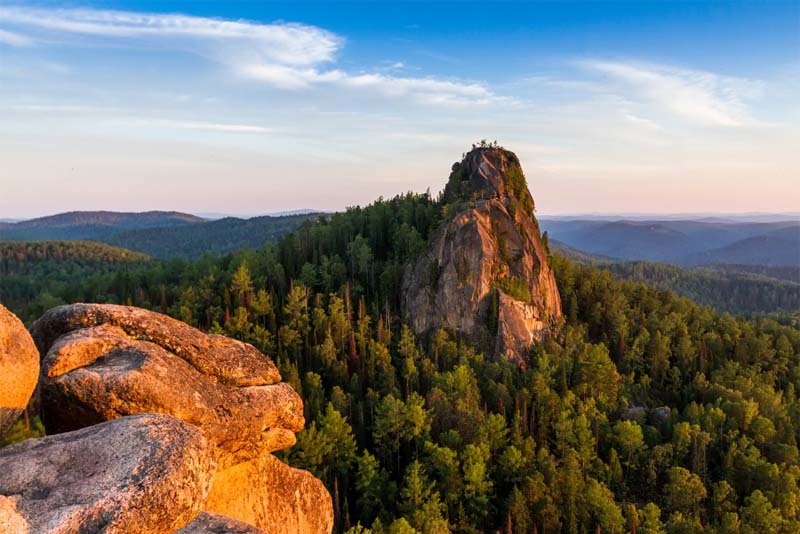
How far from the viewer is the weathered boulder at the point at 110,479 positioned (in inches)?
438

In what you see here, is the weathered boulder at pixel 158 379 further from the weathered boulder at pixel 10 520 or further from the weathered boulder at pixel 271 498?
the weathered boulder at pixel 10 520

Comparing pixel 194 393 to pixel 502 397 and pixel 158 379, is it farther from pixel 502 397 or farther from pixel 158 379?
pixel 502 397

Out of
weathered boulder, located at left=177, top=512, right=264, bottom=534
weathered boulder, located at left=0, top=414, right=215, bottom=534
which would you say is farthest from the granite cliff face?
weathered boulder, located at left=0, top=414, right=215, bottom=534

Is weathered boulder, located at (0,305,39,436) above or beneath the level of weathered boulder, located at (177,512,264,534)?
above

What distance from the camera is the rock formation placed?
16422 millimetres

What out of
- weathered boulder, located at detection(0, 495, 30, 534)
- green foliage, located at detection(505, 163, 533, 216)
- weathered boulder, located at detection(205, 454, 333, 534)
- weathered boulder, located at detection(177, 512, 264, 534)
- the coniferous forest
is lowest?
the coniferous forest

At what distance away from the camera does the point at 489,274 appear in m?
98.0

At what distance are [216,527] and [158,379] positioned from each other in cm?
555

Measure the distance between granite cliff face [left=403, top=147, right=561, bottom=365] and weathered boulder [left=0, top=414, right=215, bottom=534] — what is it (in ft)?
283

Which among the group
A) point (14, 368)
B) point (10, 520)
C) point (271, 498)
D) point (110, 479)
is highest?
point (14, 368)

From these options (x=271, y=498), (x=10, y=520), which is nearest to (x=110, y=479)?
(x=10, y=520)

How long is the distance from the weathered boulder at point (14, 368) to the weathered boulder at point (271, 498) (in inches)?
341

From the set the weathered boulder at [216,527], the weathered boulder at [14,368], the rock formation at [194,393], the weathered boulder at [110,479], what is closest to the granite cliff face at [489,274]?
the rock formation at [194,393]

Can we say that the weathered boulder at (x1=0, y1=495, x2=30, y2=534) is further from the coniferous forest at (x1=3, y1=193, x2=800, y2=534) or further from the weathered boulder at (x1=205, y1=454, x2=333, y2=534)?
the coniferous forest at (x1=3, y1=193, x2=800, y2=534)
